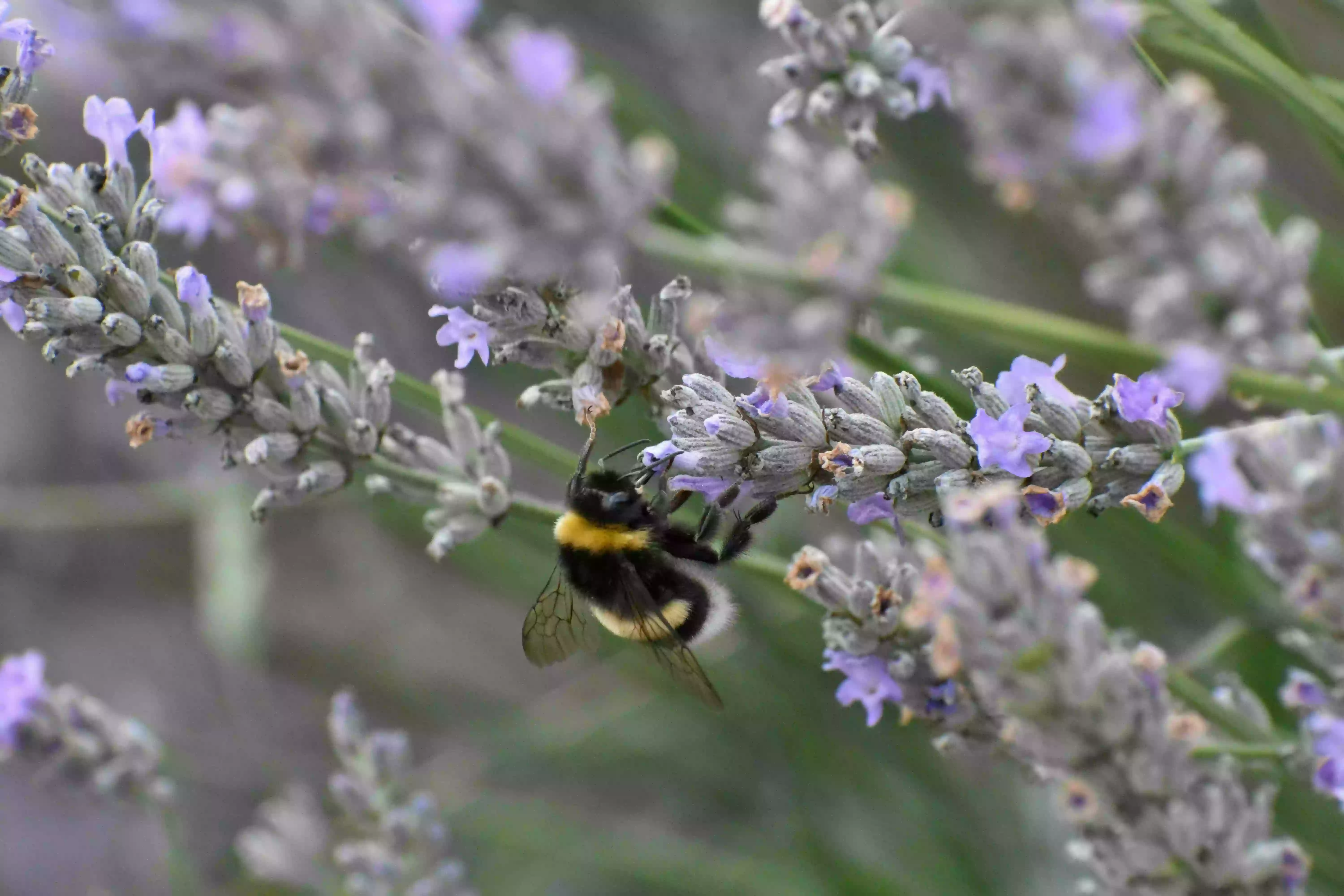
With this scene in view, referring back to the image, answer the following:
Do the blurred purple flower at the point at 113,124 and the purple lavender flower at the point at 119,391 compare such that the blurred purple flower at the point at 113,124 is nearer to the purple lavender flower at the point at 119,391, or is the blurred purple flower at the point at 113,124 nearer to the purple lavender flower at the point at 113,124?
the purple lavender flower at the point at 113,124

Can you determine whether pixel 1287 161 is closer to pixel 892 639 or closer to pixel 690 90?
pixel 690 90

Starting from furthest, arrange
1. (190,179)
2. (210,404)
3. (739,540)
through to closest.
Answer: (739,540), (210,404), (190,179)

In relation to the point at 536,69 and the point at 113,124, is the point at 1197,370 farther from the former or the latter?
the point at 113,124

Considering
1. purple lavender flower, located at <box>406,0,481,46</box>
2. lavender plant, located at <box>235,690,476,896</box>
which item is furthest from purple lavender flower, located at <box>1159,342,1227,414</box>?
lavender plant, located at <box>235,690,476,896</box>

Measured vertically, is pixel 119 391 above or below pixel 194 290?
below

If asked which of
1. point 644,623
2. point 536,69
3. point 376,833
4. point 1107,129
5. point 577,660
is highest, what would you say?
point 1107,129

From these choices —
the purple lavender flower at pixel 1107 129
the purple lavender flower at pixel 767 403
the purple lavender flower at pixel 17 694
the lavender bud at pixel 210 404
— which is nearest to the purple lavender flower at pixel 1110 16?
the purple lavender flower at pixel 1107 129

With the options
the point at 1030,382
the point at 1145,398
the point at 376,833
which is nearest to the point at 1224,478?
the point at 1145,398
